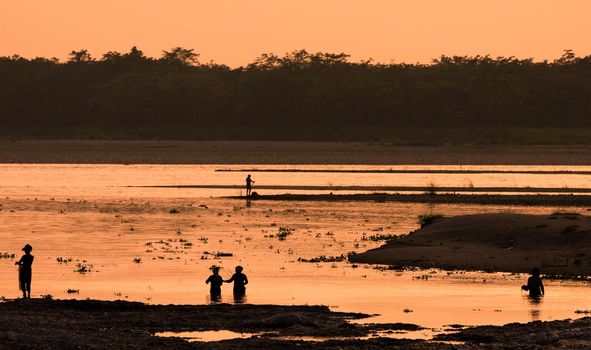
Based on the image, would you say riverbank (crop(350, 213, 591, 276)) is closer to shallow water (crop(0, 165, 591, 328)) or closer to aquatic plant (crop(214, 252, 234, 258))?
shallow water (crop(0, 165, 591, 328))

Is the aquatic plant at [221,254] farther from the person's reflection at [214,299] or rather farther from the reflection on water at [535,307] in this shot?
the reflection on water at [535,307]

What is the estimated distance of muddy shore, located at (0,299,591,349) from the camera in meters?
24.0

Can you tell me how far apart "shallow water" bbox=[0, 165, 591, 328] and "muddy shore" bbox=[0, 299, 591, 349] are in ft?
5.77

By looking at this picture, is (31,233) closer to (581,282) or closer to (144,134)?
(581,282)

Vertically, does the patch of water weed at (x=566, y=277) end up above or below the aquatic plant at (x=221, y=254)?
below

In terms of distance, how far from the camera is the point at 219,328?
26.6 m

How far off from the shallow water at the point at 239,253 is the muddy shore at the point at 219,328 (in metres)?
1.76

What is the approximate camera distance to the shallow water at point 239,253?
31.4 m

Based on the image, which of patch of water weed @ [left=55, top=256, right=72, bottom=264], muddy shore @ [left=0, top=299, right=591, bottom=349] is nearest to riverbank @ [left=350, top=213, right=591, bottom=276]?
patch of water weed @ [left=55, top=256, right=72, bottom=264]

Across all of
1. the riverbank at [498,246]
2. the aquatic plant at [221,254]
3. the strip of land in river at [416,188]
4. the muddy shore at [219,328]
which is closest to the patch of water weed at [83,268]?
the aquatic plant at [221,254]

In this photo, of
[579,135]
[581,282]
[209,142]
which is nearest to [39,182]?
[581,282]

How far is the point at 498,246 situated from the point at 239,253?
850cm

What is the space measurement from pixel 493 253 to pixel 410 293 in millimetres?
8524

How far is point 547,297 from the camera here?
32469mm
